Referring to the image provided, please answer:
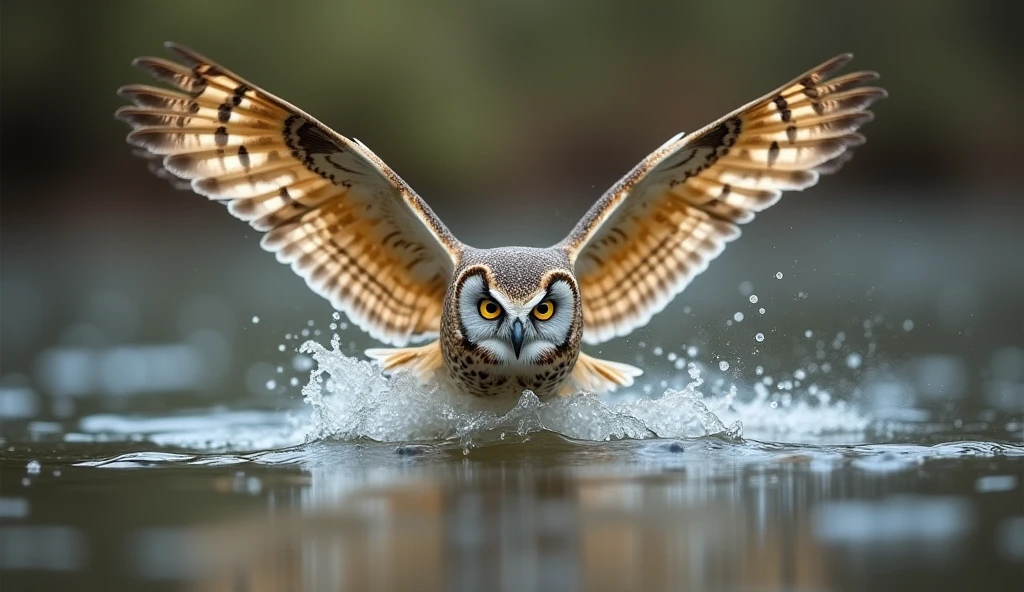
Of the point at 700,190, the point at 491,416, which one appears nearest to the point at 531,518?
the point at 491,416

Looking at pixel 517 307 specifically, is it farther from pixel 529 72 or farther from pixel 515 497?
pixel 529 72

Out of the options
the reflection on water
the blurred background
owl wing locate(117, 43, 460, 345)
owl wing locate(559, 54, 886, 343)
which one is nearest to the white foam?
the reflection on water

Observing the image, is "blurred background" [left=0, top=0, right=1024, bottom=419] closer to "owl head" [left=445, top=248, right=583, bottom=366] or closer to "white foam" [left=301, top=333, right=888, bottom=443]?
"white foam" [left=301, top=333, right=888, bottom=443]

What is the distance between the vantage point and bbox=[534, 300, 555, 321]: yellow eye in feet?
20.7

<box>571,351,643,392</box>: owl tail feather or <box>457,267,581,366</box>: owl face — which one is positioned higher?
<box>457,267,581,366</box>: owl face

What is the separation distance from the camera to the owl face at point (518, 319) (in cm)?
623

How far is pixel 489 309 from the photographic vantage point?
6.36 meters

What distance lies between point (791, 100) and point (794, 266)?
8.92 metres

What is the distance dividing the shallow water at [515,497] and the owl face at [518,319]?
35cm

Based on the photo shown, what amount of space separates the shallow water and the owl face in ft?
1.14

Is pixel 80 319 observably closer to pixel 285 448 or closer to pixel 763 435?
pixel 285 448

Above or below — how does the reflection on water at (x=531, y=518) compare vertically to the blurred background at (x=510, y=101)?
below

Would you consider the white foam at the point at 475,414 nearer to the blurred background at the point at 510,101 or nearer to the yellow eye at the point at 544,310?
the yellow eye at the point at 544,310

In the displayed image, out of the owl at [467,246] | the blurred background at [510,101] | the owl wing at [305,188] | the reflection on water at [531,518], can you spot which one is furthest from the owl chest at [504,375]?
the blurred background at [510,101]
